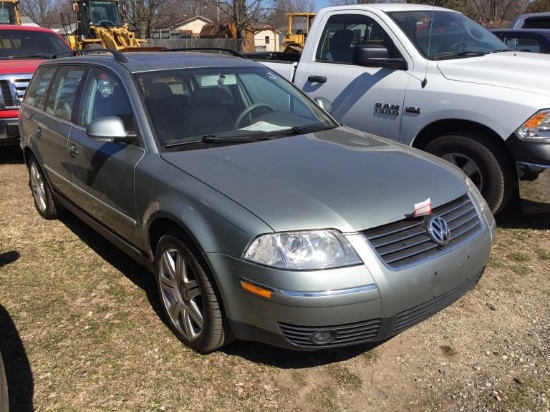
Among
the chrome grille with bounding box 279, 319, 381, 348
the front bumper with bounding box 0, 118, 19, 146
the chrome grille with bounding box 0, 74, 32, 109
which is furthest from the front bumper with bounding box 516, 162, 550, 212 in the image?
the chrome grille with bounding box 0, 74, 32, 109

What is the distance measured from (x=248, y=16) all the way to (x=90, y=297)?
98.8ft

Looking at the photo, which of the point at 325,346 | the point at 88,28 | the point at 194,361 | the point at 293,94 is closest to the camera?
the point at 325,346

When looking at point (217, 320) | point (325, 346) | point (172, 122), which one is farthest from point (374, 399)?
point (172, 122)

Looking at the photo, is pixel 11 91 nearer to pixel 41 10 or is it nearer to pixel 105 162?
pixel 105 162

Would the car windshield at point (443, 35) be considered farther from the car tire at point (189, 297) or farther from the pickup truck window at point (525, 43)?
the car tire at point (189, 297)

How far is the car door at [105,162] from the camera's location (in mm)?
3379

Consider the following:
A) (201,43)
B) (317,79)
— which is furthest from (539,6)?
(317,79)

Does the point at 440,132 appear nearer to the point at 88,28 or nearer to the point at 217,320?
the point at 217,320

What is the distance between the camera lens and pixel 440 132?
4.81m

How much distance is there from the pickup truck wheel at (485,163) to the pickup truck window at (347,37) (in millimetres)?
1175

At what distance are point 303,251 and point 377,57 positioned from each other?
315cm

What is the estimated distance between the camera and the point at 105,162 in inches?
142

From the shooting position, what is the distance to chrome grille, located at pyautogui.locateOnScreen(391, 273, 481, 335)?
259 centimetres

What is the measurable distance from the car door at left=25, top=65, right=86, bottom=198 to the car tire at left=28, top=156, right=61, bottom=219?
293mm
